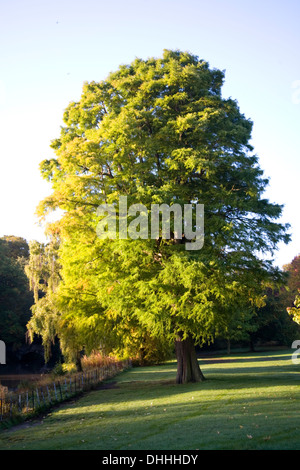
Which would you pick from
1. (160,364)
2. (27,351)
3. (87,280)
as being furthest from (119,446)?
(27,351)

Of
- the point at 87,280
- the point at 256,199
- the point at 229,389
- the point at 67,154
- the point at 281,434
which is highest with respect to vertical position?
the point at 67,154

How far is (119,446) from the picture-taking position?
27.9 feet

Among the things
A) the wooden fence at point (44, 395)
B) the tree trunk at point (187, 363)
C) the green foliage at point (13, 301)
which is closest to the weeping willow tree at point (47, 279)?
the wooden fence at point (44, 395)

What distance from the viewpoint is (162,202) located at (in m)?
17.8

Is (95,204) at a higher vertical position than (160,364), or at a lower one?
higher

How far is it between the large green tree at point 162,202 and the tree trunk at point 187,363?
56 mm

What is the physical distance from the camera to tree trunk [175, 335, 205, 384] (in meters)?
20.1

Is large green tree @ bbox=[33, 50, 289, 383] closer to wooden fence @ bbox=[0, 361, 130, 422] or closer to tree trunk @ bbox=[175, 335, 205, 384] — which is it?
tree trunk @ bbox=[175, 335, 205, 384]

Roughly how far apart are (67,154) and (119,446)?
1463 cm

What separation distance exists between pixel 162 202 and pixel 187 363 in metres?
8.07

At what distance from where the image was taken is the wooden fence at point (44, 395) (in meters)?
14.2

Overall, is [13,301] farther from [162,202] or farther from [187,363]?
[162,202]

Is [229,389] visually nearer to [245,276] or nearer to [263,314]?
[245,276]
